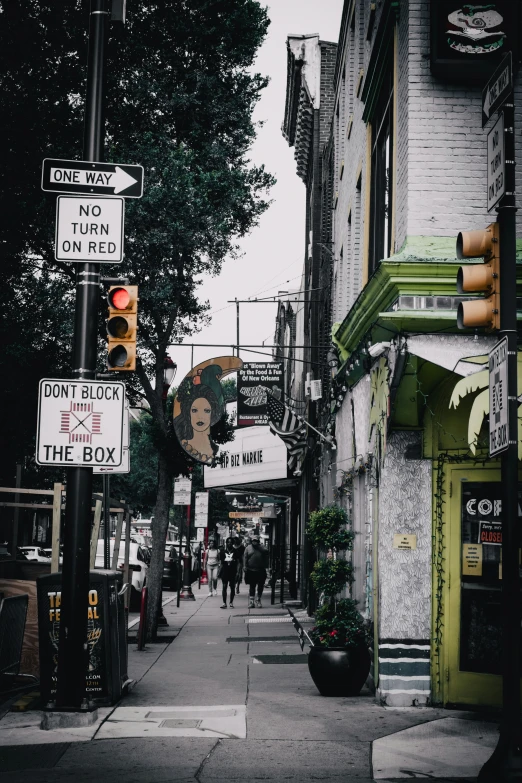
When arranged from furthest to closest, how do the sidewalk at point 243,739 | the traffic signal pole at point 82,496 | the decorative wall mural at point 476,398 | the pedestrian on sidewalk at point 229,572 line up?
the pedestrian on sidewalk at point 229,572
the traffic signal pole at point 82,496
the decorative wall mural at point 476,398
the sidewalk at point 243,739

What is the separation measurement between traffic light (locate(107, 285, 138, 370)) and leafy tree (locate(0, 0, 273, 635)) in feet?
26.4

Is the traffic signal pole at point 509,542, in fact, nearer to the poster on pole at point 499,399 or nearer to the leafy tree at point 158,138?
the poster on pole at point 499,399

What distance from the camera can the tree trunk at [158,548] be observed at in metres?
17.6

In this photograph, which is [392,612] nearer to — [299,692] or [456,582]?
[456,582]

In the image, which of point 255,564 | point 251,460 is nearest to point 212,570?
point 251,460

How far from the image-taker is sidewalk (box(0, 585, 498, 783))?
7250mm

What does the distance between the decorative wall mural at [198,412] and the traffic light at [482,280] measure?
10316 millimetres

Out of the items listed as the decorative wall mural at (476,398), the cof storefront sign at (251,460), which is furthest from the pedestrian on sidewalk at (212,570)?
the decorative wall mural at (476,398)

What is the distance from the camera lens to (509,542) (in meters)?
6.78

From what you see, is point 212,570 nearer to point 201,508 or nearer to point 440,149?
point 201,508

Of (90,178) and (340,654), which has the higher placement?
(90,178)

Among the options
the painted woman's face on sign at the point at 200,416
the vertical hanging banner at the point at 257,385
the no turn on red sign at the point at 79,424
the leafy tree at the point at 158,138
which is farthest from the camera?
the vertical hanging banner at the point at 257,385

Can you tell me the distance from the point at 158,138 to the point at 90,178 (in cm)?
898

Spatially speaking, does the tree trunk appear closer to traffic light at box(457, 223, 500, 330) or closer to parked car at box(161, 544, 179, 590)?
traffic light at box(457, 223, 500, 330)
